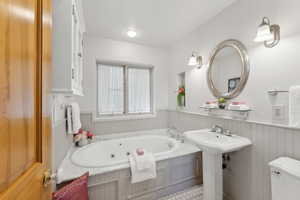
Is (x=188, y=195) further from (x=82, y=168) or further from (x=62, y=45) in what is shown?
(x=62, y=45)

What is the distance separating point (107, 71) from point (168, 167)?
7.27 feet

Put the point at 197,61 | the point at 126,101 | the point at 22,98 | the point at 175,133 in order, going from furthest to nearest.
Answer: the point at 126,101 → the point at 175,133 → the point at 197,61 → the point at 22,98

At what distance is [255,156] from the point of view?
1488 millimetres

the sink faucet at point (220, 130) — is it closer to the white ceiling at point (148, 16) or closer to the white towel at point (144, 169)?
the white towel at point (144, 169)

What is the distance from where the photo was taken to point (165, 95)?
3.29 meters

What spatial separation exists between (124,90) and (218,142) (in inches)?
84.8

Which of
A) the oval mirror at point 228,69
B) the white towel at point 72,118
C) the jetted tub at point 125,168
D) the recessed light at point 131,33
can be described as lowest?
the jetted tub at point 125,168

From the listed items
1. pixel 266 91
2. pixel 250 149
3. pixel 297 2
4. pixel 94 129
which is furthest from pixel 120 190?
pixel 297 2

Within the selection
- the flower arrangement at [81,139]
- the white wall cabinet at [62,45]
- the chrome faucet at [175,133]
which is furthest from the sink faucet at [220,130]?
the flower arrangement at [81,139]

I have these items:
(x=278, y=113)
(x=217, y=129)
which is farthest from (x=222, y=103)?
(x=278, y=113)

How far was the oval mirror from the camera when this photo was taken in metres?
1.60

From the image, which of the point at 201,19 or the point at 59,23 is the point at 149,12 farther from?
the point at 59,23

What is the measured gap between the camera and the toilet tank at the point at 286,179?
3.12ft

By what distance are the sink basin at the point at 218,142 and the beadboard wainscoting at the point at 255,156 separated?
4.5 inches
